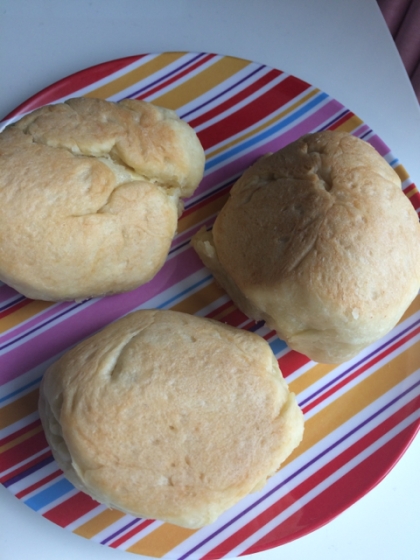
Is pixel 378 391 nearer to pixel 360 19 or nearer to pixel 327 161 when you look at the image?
pixel 327 161

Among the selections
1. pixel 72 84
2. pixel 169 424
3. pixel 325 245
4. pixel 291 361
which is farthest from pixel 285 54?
pixel 169 424

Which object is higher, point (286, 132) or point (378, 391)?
point (286, 132)

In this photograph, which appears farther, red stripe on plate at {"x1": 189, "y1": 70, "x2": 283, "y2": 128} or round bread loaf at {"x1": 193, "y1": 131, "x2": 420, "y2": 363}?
red stripe on plate at {"x1": 189, "y1": 70, "x2": 283, "y2": 128}

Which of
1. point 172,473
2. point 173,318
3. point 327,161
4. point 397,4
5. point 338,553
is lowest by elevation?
point 338,553

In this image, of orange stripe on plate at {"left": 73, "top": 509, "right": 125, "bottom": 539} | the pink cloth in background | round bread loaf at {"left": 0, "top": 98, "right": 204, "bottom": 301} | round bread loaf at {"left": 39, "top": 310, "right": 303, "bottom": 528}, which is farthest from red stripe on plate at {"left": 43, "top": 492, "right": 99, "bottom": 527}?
the pink cloth in background

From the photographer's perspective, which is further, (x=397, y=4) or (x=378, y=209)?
(x=397, y=4)

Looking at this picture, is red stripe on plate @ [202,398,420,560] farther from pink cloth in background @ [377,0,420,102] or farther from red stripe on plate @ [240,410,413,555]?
pink cloth in background @ [377,0,420,102]

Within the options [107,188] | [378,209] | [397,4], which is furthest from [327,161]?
[397,4]
